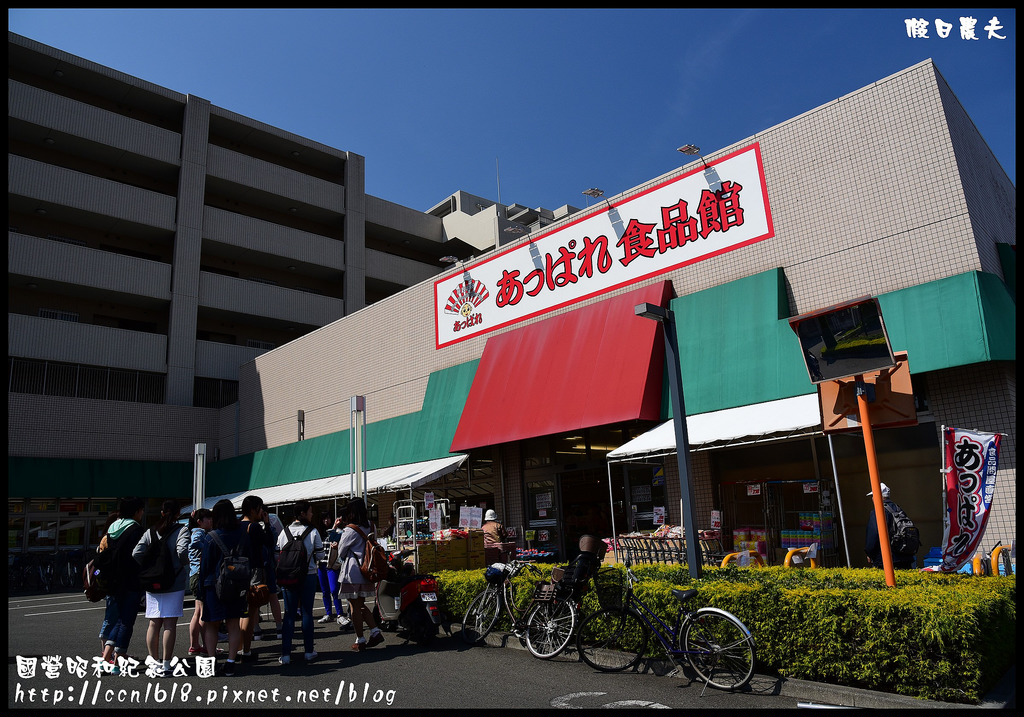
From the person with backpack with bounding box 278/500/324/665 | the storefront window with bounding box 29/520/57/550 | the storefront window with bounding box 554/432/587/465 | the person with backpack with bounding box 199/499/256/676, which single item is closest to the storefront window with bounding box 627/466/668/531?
the storefront window with bounding box 554/432/587/465

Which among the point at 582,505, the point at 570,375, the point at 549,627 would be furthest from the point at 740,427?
the point at 582,505

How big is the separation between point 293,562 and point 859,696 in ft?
18.8

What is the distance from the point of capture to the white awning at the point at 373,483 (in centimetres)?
1566

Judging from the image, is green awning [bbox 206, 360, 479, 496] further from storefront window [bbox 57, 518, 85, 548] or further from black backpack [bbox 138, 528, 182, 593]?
black backpack [bbox 138, 528, 182, 593]

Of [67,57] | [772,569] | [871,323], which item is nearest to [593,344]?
[772,569]

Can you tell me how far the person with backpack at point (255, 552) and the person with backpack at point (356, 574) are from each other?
34.7 inches

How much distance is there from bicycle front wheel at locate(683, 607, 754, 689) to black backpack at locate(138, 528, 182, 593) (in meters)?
5.16

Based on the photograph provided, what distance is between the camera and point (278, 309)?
101 ft

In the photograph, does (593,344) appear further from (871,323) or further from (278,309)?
(278,309)

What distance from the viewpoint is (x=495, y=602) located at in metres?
8.29

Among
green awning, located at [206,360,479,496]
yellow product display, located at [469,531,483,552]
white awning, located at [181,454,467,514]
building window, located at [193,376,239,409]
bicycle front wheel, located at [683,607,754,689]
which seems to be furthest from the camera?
building window, located at [193,376,239,409]

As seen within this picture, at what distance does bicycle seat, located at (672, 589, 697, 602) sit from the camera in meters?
6.36

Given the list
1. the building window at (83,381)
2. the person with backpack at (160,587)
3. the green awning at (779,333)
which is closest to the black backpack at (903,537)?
the green awning at (779,333)

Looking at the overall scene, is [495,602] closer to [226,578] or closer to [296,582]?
[296,582]
